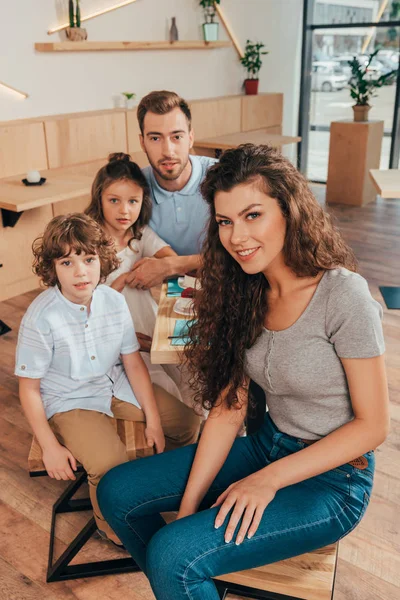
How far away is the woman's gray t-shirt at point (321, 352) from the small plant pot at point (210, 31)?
4.63m

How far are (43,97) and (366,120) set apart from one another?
3.14 meters

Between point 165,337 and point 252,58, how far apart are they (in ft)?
16.4

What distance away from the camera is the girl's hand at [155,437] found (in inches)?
68.2

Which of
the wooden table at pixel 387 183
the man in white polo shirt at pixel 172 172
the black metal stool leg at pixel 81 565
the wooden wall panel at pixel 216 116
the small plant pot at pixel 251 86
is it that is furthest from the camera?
the small plant pot at pixel 251 86

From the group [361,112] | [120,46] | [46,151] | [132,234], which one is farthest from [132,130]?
[132,234]

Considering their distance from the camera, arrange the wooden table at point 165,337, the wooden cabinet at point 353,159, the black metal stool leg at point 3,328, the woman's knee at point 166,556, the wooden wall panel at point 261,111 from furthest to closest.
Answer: the wooden wall panel at point 261,111
the wooden cabinet at point 353,159
the black metal stool leg at point 3,328
the wooden table at point 165,337
the woman's knee at point 166,556

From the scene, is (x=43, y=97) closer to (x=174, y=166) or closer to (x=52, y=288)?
(x=174, y=166)

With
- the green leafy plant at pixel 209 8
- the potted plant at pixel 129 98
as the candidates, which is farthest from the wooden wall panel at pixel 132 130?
the green leafy plant at pixel 209 8

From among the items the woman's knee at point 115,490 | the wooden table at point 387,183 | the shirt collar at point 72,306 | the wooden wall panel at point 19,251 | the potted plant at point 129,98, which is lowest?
the wooden wall panel at point 19,251

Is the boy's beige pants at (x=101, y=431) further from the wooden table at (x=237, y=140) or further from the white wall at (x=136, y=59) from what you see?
the wooden table at (x=237, y=140)

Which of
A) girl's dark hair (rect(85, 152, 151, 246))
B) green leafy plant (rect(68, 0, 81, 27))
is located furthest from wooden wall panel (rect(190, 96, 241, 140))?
girl's dark hair (rect(85, 152, 151, 246))

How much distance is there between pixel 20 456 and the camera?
2.27 meters

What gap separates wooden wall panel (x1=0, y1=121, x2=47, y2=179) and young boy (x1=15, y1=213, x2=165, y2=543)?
224 centimetres

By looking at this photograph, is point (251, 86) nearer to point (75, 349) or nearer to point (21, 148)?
point (21, 148)
